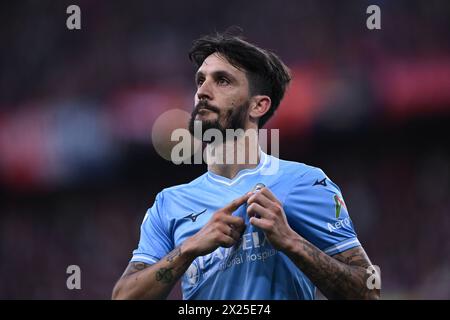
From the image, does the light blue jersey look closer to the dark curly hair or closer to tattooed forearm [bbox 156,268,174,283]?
tattooed forearm [bbox 156,268,174,283]

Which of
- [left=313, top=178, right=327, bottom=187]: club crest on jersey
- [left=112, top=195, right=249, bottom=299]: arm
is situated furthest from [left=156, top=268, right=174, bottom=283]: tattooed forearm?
[left=313, top=178, right=327, bottom=187]: club crest on jersey

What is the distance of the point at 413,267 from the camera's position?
321 inches

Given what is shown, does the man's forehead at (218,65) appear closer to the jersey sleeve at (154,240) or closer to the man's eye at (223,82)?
the man's eye at (223,82)

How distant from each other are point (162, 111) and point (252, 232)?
5.66 metres

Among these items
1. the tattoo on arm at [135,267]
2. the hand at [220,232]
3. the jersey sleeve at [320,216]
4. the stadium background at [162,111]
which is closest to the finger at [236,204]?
the hand at [220,232]

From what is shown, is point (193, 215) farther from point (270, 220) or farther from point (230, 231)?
point (270, 220)

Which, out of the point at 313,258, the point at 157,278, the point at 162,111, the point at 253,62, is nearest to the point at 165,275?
the point at 157,278

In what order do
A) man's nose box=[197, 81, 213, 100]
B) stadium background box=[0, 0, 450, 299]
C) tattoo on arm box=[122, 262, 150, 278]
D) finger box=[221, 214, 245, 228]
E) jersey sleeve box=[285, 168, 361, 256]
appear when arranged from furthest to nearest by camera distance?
stadium background box=[0, 0, 450, 299]
man's nose box=[197, 81, 213, 100]
tattoo on arm box=[122, 262, 150, 278]
jersey sleeve box=[285, 168, 361, 256]
finger box=[221, 214, 245, 228]

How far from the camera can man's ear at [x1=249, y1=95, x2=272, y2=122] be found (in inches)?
155

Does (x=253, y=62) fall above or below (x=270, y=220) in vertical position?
above

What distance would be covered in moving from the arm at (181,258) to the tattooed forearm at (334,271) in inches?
12.3

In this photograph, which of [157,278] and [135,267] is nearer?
[157,278]

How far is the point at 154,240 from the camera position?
3.71 meters
